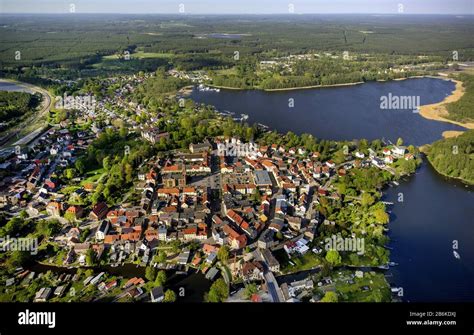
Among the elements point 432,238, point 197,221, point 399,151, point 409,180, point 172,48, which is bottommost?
point 432,238

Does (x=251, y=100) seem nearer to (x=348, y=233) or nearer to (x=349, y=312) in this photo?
(x=348, y=233)

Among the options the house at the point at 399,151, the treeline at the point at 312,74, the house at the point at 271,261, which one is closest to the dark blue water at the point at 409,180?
the house at the point at 399,151

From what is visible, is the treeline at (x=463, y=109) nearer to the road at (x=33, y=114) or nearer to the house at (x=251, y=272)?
the house at (x=251, y=272)

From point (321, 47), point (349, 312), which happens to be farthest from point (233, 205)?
point (321, 47)

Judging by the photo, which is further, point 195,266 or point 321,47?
point 321,47

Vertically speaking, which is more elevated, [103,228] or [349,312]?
[349,312]

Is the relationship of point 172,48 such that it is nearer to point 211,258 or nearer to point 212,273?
point 211,258

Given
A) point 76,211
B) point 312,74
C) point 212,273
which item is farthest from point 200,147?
point 312,74
